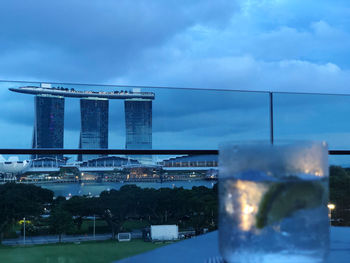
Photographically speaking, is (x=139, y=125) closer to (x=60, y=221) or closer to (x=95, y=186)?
(x=95, y=186)

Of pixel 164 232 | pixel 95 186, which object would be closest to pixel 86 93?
pixel 95 186

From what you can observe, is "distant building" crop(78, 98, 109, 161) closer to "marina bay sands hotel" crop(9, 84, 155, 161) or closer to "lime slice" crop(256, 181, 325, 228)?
"marina bay sands hotel" crop(9, 84, 155, 161)

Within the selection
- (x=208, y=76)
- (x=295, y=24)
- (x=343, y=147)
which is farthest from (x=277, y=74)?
(x=343, y=147)

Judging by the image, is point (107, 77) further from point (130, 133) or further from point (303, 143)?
point (303, 143)

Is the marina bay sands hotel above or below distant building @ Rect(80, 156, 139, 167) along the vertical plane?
above

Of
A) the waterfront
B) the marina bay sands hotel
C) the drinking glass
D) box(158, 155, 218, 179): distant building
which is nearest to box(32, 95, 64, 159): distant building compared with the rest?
the marina bay sands hotel

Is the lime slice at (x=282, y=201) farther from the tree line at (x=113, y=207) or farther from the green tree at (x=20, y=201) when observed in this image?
the green tree at (x=20, y=201)
